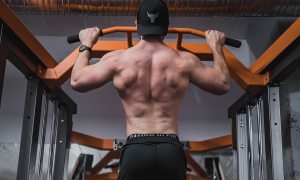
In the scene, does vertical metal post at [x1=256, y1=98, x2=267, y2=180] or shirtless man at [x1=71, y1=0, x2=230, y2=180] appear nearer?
shirtless man at [x1=71, y1=0, x2=230, y2=180]

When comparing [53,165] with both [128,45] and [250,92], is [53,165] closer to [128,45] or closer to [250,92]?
[128,45]

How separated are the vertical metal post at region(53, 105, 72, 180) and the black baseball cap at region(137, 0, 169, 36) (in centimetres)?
114

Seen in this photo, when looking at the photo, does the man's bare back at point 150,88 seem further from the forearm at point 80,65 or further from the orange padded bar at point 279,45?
the orange padded bar at point 279,45

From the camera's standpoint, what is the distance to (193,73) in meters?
1.80

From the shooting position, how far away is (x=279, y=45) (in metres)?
2.10

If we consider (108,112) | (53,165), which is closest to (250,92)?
(53,165)

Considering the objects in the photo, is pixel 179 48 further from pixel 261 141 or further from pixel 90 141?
pixel 90 141

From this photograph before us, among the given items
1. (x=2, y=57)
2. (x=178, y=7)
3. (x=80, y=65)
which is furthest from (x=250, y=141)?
(x=2, y=57)

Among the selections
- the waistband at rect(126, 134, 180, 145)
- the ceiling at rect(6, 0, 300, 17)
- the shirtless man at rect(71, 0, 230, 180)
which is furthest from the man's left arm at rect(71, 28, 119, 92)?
the ceiling at rect(6, 0, 300, 17)

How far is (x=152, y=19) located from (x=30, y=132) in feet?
3.00

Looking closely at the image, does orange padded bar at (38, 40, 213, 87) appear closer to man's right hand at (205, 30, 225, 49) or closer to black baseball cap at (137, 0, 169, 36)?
man's right hand at (205, 30, 225, 49)

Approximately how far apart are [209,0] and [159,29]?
3.16 ft

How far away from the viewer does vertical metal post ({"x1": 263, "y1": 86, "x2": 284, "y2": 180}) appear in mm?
2146

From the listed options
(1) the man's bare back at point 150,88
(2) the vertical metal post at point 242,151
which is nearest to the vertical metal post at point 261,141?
(2) the vertical metal post at point 242,151
